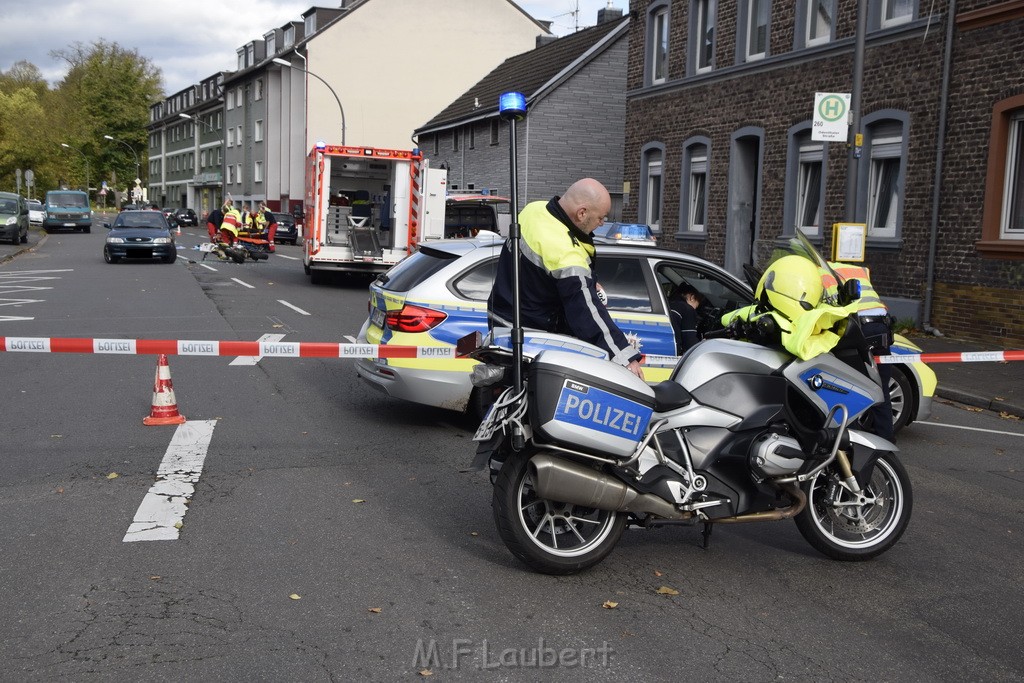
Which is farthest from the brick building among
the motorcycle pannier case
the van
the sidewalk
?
the van

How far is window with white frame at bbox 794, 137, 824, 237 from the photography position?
1873cm

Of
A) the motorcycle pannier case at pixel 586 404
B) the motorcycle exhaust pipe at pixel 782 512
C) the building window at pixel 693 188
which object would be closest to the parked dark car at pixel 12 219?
the building window at pixel 693 188

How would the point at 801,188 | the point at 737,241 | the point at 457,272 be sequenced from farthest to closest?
1. the point at 737,241
2. the point at 801,188
3. the point at 457,272

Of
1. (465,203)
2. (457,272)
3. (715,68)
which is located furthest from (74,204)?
(457,272)

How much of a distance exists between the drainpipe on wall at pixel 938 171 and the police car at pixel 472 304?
27.4 ft

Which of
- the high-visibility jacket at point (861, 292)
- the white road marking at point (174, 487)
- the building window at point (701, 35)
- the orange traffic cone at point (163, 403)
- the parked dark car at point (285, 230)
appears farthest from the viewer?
the parked dark car at point (285, 230)

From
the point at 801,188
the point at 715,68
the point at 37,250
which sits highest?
the point at 715,68

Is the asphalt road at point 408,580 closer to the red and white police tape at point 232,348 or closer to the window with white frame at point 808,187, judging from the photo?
the red and white police tape at point 232,348

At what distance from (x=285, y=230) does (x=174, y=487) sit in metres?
44.8

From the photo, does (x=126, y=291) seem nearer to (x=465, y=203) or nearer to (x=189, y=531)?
(x=465, y=203)

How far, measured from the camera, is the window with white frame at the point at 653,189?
2406 cm

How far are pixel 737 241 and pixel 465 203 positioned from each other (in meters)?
7.59

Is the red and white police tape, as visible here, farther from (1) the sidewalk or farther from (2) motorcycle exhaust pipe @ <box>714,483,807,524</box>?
(1) the sidewalk

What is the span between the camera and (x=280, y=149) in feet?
203
